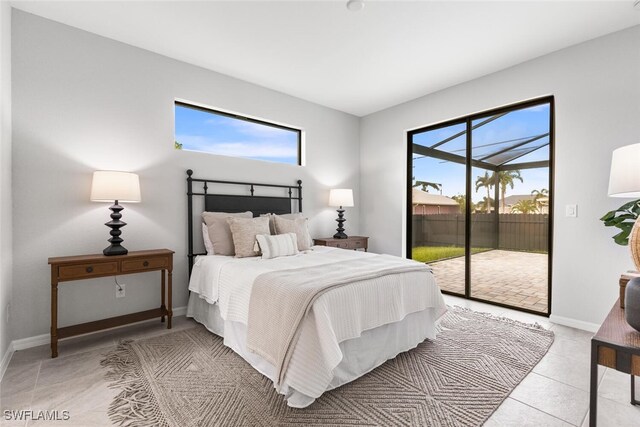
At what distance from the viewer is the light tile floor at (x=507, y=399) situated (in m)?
1.66

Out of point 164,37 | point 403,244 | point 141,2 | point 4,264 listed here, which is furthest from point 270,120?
point 4,264

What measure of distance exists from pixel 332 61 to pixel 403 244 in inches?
110

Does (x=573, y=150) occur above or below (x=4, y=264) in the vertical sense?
above

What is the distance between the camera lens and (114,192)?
254cm

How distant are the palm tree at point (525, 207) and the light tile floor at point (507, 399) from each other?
145 cm

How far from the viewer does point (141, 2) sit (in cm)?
240

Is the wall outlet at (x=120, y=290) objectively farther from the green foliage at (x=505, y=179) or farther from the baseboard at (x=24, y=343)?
the green foliage at (x=505, y=179)

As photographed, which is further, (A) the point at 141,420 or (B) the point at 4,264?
(B) the point at 4,264

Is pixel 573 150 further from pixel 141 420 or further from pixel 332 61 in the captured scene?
pixel 141 420

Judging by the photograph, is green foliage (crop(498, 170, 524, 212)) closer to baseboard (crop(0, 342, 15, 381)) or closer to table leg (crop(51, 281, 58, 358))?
table leg (crop(51, 281, 58, 358))

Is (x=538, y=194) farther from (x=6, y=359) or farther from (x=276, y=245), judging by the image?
(x=6, y=359)

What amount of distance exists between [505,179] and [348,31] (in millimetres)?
2560

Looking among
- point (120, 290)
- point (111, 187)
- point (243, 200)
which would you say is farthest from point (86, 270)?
point (243, 200)

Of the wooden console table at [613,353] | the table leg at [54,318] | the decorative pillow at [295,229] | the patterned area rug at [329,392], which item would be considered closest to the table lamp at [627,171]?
the wooden console table at [613,353]
